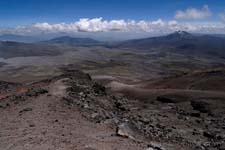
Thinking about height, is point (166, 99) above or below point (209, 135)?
below

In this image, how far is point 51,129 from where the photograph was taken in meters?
18.1

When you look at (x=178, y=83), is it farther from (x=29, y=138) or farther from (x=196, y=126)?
(x=29, y=138)

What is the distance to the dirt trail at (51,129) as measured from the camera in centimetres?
1545

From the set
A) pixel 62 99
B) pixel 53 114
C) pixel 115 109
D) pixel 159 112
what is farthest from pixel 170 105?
pixel 53 114

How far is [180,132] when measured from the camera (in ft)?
81.4

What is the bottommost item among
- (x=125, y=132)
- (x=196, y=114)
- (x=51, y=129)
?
(x=196, y=114)

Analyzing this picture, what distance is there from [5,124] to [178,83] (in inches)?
1640

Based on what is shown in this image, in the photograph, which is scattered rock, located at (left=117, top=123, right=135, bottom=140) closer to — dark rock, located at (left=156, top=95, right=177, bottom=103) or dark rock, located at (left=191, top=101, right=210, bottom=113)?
dark rock, located at (left=191, top=101, right=210, bottom=113)

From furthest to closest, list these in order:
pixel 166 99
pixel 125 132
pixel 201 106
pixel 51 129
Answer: pixel 166 99, pixel 201 106, pixel 125 132, pixel 51 129

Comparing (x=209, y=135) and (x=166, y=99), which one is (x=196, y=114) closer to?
(x=209, y=135)

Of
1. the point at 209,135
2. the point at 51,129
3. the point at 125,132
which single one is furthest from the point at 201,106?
the point at 51,129

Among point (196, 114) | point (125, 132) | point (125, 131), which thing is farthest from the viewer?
point (196, 114)

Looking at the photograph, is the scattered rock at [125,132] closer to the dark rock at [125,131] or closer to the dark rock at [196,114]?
the dark rock at [125,131]

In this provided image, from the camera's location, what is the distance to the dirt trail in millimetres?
15453
